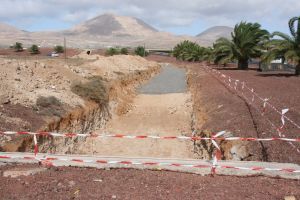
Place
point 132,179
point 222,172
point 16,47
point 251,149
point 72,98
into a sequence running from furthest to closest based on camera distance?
point 16,47
point 72,98
point 251,149
point 222,172
point 132,179

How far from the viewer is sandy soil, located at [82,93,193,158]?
1672cm

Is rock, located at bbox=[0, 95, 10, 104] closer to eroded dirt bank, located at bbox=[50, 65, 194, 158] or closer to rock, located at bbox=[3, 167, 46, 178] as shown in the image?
eroded dirt bank, located at bbox=[50, 65, 194, 158]

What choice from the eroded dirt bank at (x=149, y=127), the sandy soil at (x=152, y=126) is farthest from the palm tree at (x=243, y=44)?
the sandy soil at (x=152, y=126)

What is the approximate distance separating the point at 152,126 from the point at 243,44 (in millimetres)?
28332

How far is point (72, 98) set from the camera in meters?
21.0

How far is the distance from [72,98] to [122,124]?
308 centimetres

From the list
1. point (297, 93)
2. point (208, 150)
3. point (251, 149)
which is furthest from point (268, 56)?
point (251, 149)

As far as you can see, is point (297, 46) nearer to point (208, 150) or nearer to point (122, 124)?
point (122, 124)

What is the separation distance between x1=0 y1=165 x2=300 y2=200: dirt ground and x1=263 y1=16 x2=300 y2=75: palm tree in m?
26.6

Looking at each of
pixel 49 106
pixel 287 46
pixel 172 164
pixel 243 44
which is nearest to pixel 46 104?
pixel 49 106

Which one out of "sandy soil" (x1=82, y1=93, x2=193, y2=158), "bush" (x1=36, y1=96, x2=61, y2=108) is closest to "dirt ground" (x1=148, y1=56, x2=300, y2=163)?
"sandy soil" (x1=82, y1=93, x2=193, y2=158)

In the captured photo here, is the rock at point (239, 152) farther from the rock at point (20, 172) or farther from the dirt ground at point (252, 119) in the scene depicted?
the rock at point (20, 172)

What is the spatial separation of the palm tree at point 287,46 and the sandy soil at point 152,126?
851 centimetres

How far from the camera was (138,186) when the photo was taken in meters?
7.94
